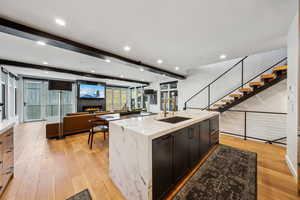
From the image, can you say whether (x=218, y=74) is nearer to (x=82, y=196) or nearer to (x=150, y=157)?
(x=150, y=157)

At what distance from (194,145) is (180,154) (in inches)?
19.6

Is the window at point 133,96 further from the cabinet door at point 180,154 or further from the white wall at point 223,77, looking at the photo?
the cabinet door at point 180,154

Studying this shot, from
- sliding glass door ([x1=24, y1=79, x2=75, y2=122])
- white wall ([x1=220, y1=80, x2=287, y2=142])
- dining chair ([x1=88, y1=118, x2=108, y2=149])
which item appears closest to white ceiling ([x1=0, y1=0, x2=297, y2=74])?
white wall ([x1=220, y1=80, x2=287, y2=142])

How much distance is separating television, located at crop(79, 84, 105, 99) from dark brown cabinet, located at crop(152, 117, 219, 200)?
24.0 ft

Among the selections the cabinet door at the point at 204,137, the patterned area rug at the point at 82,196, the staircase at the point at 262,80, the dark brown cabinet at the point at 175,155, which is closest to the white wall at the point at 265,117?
the staircase at the point at 262,80

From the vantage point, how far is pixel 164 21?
181 centimetres

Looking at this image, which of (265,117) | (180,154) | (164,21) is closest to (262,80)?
(265,117)

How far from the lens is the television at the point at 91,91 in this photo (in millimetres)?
7051

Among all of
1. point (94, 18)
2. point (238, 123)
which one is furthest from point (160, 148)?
point (238, 123)

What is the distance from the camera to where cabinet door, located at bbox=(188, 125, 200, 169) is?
6.13ft

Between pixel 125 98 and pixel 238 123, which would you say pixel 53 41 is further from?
pixel 125 98

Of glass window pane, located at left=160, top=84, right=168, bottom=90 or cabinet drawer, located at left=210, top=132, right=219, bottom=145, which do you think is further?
glass window pane, located at left=160, top=84, right=168, bottom=90

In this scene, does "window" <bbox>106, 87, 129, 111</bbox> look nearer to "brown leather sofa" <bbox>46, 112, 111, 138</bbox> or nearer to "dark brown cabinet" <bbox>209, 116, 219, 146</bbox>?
"brown leather sofa" <bbox>46, 112, 111, 138</bbox>

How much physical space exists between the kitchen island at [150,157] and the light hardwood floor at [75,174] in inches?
15.7
